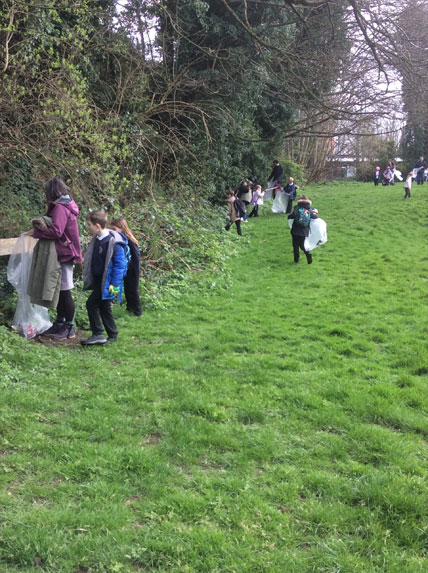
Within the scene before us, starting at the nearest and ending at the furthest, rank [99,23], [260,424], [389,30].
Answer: [260,424] < [389,30] < [99,23]

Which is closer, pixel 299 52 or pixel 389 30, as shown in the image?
pixel 389 30

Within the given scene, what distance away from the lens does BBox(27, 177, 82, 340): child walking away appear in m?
5.49

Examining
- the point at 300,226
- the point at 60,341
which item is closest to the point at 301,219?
the point at 300,226

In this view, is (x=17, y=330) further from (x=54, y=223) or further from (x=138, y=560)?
(x=138, y=560)

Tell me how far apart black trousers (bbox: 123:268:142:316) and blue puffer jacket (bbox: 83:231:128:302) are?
56.1 inches

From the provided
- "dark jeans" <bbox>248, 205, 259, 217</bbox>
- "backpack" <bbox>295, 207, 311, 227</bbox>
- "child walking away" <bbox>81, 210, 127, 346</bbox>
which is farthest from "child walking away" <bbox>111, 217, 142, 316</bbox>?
"dark jeans" <bbox>248, 205, 259, 217</bbox>

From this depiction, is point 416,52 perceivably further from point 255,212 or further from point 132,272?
point 255,212

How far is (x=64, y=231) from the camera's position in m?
5.62

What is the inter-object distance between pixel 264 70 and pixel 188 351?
12014 millimetres

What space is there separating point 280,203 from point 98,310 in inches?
557

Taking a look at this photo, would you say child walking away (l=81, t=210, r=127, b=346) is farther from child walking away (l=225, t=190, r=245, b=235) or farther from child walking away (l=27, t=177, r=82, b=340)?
child walking away (l=225, t=190, r=245, b=235)

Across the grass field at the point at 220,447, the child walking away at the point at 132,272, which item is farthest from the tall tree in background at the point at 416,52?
the child walking away at the point at 132,272

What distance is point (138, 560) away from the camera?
243 cm

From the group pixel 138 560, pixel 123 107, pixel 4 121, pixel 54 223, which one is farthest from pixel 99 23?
pixel 138 560
